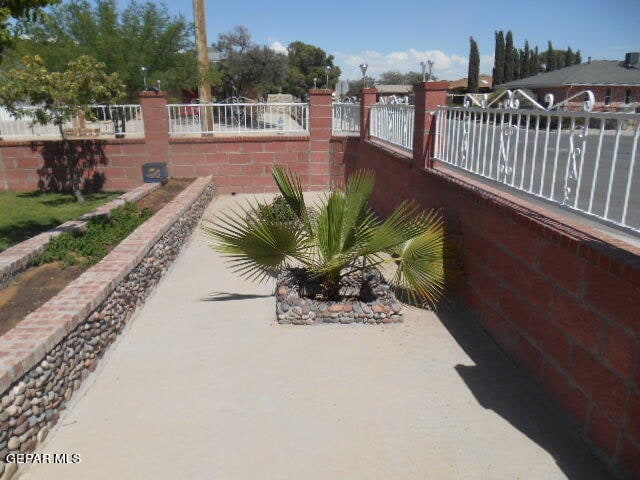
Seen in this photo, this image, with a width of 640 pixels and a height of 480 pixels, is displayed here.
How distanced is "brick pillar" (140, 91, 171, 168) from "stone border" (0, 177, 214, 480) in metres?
6.03

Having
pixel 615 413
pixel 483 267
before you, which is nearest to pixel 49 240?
pixel 483 267

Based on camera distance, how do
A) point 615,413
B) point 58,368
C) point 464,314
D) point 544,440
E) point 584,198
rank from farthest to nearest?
point 584,198 → point 464,314 → point 58,368 → point 544,440 → point 615,413

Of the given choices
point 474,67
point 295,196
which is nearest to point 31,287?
point 295,196

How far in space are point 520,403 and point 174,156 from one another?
9937 mm

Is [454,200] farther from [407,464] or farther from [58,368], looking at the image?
[58,368]

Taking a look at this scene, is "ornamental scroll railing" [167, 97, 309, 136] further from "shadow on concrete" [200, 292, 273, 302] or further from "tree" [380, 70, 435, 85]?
"tree" [380, 70, 435, 85]

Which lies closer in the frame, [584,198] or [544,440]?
[544,440]

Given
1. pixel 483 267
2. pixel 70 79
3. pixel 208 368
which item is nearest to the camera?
pixel 208 368

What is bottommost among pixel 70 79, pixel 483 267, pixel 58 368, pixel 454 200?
pixel 58 368

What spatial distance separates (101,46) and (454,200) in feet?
44.0

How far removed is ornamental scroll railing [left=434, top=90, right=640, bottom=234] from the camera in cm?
327

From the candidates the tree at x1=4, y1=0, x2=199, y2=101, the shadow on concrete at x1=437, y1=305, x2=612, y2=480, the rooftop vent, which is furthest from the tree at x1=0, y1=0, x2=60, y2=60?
the rooftop vent

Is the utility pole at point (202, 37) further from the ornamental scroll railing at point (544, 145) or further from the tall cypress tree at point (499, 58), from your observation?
the tall cypress tree at point (499, 58)

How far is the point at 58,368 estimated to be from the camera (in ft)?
11.8
